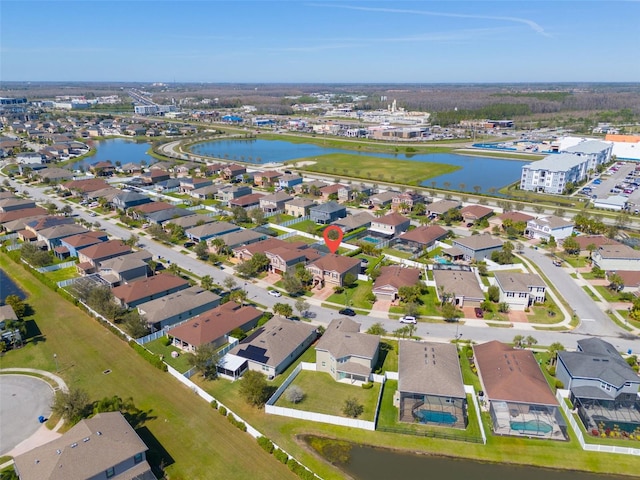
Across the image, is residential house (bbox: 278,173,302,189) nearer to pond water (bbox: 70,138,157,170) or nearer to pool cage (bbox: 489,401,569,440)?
pond water (bbox: 70,138,157,170)

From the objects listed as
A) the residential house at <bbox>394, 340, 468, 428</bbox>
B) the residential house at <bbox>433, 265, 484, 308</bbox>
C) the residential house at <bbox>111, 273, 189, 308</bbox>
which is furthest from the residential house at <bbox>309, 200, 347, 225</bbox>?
the residential house at <bbox>394, 340, 468, 428</bbox>

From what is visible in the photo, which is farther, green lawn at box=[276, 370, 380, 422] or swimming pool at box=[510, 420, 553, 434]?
green lawn at box=[276, 370, 380, 422]

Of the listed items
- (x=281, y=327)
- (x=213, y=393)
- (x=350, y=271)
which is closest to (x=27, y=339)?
(x=213, y=393)

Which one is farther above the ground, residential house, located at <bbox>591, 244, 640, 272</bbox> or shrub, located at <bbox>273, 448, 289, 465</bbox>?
residential house, located at <bbox>591, 244, 640, 272</bbox>

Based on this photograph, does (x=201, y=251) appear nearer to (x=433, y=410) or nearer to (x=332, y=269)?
(x=332, y=269)

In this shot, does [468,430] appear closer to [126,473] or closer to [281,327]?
[281,327]

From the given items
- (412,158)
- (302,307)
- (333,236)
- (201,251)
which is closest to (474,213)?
(333,236)
